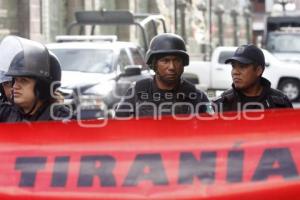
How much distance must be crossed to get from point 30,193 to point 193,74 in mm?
19538

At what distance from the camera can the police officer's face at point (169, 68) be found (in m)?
6.09

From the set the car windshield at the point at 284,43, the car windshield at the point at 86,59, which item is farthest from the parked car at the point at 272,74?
the car windshield at the point at 86,59

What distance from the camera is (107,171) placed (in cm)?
442

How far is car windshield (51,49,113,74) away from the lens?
1526 centimetres

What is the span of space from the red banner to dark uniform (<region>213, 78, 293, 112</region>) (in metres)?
1.60

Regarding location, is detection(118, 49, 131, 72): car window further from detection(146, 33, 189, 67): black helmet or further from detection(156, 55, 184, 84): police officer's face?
detection(156, 55, 184, 84): police officer's face

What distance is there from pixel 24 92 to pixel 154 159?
1096 mm

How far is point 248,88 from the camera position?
21.2 feet

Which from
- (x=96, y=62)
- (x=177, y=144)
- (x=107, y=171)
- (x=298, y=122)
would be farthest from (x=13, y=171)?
(x=96, y=62)

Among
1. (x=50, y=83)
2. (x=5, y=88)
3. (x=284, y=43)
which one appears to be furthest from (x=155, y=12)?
(x=50, y=83)

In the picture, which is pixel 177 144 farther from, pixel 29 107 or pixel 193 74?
pixel 193 74

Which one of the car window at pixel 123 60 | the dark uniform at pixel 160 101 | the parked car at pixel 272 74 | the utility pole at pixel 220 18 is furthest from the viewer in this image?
the utility pole at pixel 220 18

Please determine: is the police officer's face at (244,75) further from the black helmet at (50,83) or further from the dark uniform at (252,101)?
the black helmet at (50,83)

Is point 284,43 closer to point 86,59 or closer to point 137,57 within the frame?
point 137,57
